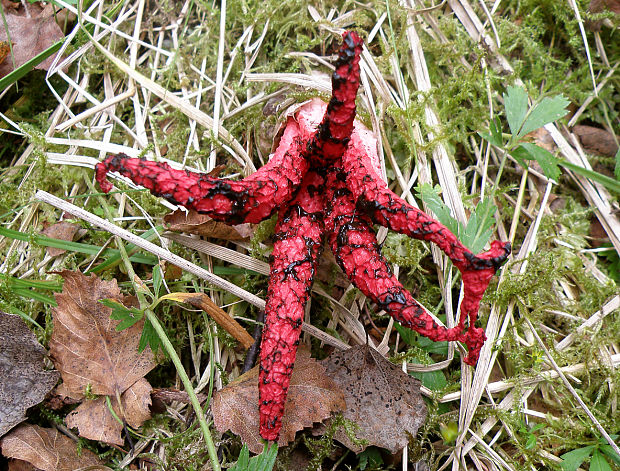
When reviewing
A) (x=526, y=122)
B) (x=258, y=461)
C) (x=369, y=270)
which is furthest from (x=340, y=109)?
(x=258, y=461)

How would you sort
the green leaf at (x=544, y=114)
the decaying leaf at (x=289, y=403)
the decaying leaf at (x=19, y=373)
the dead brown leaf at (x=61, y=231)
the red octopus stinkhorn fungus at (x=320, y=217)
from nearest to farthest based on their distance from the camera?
the red octopus stinkhorn fungus at (x=320, y=217) < the decaying leaf at (x=289, y=403) < the decaying leaf at (x=19, y=373) < the green leaf at (x=544, y=114) < the dead brown leaf at (x=61, y=231)

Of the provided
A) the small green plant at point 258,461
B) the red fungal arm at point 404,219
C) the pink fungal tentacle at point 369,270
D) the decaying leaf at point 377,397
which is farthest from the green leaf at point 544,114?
the small green plant at point 258,461

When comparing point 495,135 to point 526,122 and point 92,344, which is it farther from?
point 92,344

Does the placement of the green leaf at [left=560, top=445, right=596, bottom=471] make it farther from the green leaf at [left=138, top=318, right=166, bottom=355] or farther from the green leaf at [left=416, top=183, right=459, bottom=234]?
the green leaf at [left=138, top=318, right=166, bottom=355]

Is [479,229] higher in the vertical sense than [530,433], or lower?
higher

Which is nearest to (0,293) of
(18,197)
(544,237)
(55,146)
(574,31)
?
(18,197)

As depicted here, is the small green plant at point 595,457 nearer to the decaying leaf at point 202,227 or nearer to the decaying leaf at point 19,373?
the decaying leaf at point 202,227
